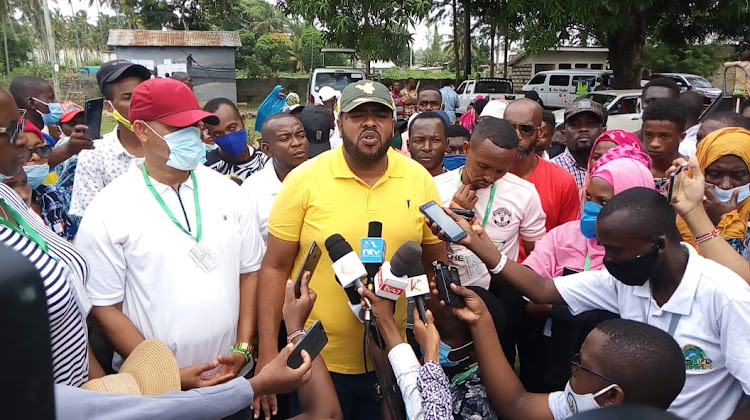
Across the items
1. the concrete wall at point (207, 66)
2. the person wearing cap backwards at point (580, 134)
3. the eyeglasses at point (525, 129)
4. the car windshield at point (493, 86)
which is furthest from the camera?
the concrete wall at point (207, 66)

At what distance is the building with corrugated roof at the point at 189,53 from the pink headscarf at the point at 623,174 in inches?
821

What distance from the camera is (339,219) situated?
8.47ft

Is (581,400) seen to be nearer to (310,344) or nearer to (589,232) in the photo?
(310,344)

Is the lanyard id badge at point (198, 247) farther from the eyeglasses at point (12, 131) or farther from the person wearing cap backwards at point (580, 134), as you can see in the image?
the person wearing cap backwards at point (580, 134)

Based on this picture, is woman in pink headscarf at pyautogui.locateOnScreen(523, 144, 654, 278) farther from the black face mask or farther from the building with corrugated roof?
the building with corrugated roof

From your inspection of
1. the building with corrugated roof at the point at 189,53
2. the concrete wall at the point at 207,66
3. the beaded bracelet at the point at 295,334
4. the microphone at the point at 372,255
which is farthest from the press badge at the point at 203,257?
the concrete wall at the point at 207,66

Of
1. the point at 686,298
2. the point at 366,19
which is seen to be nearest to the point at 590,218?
the point at 686,298

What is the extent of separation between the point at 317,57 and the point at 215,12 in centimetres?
1318

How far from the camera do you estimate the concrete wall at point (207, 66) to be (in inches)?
883

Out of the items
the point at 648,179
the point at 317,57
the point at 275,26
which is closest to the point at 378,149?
the point at 648,179

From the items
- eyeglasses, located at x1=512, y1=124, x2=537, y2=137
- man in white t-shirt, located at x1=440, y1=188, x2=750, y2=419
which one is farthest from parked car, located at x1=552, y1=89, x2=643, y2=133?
man in white t-shirt, located at x1=440, y1=188, x2=750, y2=419

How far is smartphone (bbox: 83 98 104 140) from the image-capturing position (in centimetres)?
412

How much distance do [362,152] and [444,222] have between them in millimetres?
550

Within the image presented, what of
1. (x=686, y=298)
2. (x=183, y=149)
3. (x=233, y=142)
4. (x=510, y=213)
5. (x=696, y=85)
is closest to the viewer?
(x=686, y=298)
